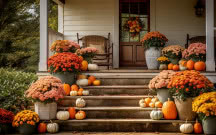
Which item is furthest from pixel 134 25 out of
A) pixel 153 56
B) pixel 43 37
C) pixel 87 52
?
pixel 43 37

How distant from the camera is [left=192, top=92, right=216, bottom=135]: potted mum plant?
379 centimetres

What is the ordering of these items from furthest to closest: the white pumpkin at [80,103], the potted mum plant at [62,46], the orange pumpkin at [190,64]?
the potted mum plant at [62,46] → the orange pumpkin at [190,64] → the white pumpkin at [80,103]

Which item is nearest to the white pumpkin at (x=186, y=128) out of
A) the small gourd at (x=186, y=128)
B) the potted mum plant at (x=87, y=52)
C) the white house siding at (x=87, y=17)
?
the small gourd at (x=186, y=128)

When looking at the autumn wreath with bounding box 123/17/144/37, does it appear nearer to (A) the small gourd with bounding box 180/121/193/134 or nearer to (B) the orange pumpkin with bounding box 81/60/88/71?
(B) the orange pumpkin with bounding box 81/60/88/71

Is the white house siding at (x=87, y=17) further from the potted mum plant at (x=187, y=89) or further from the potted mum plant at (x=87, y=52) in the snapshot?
the potted mum plant at (x=187, y=89)

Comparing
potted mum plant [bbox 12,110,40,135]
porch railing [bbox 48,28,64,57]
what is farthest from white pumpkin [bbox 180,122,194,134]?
porch railing [bbox 48,28,64,57]

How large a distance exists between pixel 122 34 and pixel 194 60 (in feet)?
9.10

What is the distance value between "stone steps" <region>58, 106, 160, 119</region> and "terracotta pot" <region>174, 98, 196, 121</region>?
1.59 feet

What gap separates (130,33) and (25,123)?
4708 mm

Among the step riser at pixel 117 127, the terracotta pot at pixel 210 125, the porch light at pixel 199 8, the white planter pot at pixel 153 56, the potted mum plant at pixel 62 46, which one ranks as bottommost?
the step riser at pixel 117 127

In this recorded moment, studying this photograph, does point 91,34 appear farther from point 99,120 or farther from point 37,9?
point 37,9

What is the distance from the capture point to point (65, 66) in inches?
200

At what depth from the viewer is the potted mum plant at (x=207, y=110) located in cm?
379

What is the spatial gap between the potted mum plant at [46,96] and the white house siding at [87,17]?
3.65 meters
